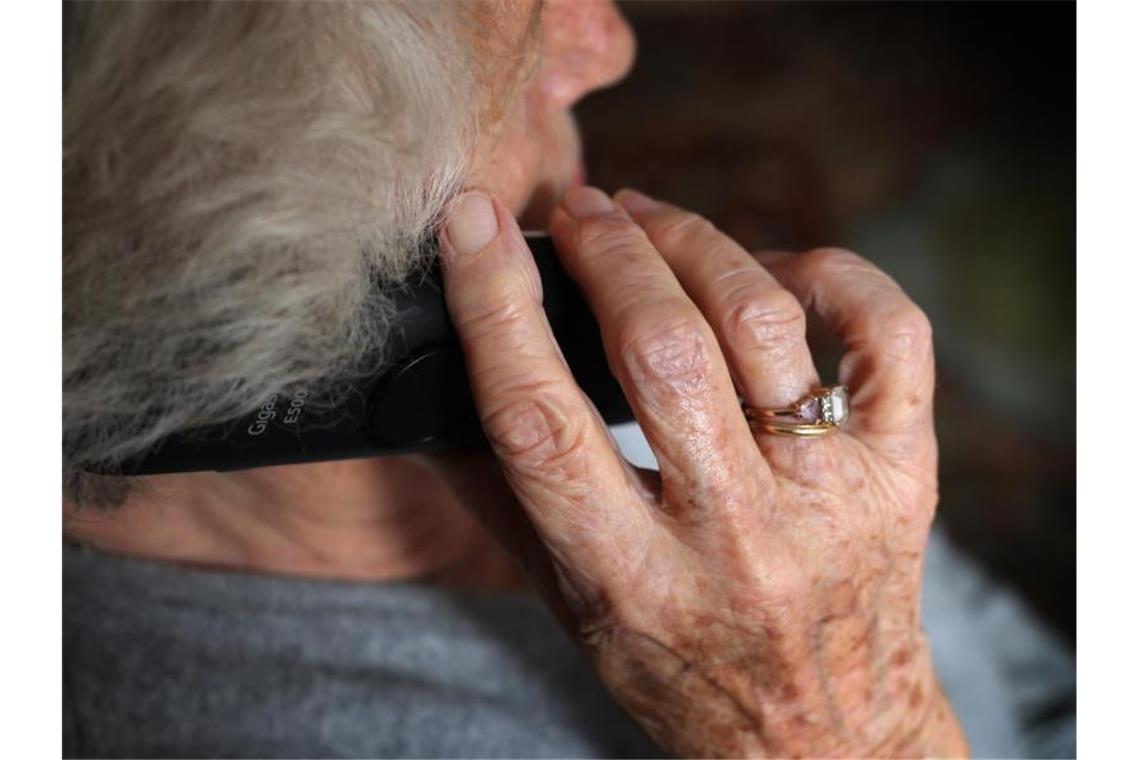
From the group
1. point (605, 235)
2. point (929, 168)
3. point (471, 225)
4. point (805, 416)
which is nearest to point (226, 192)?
point (471, 225)

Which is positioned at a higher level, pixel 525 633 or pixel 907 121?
pixel 907 121

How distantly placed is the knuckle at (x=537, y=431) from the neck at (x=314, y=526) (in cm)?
24

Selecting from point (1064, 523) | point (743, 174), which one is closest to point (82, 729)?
point (743, 174)

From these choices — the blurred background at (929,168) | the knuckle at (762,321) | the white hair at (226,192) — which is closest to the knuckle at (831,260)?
the knuckle at (762,321)

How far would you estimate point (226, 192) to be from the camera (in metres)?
0.53

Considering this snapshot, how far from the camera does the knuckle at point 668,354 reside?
0.64m

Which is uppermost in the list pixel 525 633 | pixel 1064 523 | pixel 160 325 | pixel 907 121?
pixel 160 325

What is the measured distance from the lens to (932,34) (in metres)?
1.89

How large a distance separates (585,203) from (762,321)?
0.15 meters

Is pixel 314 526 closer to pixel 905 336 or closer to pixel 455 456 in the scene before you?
pixel 455 456

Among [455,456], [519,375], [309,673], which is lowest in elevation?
[309,673]

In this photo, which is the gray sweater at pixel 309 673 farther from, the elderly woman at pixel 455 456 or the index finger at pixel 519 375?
the index finger at pixel 519 375

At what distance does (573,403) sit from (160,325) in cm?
23

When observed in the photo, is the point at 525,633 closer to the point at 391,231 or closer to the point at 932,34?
the point at 391,231
